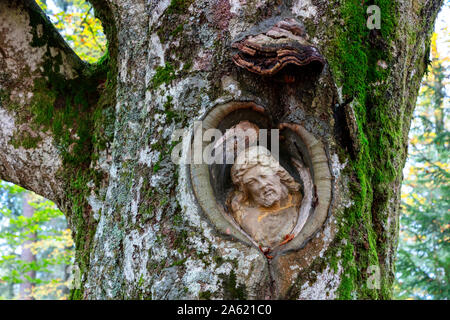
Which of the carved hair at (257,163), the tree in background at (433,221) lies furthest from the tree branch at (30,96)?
the tree in background at (433,221)

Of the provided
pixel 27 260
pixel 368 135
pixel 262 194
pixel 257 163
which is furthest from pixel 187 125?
pixel 27 260

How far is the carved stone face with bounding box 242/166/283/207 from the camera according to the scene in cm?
245

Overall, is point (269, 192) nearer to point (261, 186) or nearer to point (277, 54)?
point (261, 186)

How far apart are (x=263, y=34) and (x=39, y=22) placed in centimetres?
192

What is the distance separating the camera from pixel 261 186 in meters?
2.50

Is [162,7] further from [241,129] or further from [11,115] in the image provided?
[11,115]

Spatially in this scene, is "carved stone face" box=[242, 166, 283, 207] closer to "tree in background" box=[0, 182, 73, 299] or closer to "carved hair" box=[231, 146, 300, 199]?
"carved hair" box=[231, 146, 300, 199]

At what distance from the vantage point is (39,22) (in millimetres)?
3287

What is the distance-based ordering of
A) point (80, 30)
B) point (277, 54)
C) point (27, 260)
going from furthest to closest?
point (27, 260), point (80, 30), point (277, 54)

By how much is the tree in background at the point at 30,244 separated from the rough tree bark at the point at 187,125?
199 inches

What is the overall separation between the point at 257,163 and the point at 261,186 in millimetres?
135

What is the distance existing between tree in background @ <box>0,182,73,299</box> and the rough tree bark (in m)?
5.06

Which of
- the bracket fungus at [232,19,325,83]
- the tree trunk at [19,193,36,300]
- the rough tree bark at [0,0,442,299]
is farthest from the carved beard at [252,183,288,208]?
the tree trunk at [19,193,36,300]

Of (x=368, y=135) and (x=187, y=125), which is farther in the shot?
(x=368, y=135)
